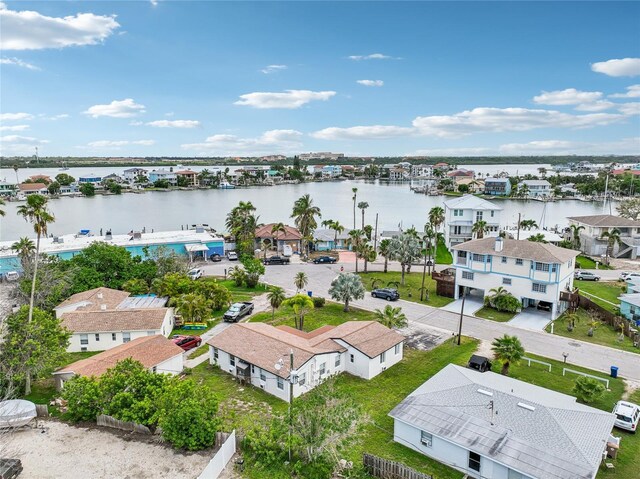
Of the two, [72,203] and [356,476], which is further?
[72,203]

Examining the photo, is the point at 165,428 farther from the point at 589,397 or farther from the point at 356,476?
the point at 589,397

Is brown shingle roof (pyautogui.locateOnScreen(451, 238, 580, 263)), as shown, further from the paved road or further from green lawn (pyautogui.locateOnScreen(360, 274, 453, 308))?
the paved road

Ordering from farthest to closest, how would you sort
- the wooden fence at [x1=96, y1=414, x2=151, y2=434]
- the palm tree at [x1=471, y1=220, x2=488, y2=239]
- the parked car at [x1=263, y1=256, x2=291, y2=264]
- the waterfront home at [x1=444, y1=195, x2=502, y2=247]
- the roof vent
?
1. the waterfront home at [x1=444, y1=195, x2=502, y2=247]
2. the palm tree at [x1=471, y1=220, x2=488, y2=239]
3. the parked car at [x1=263, y1=256, x2=291, y2=264]
4. the wooden fence at [x1=96, y1=414, x2=151, y2=434]
5. the roof vent

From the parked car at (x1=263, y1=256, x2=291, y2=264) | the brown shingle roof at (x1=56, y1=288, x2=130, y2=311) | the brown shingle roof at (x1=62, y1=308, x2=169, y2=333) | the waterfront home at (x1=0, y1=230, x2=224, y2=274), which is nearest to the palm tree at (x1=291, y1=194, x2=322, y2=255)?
the parked car at (x1=263, y1=256, x2=291, y2=264)

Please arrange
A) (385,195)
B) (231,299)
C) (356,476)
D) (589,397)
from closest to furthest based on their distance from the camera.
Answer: (356,476)
(589,397)
(231,299)
(385,195)

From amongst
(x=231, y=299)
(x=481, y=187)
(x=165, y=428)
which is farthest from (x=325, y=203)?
(x=165, y=428)

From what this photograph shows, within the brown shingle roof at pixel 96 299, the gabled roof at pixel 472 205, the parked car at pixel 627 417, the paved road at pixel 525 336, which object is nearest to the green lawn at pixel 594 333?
the paved road at pixel 525 336
